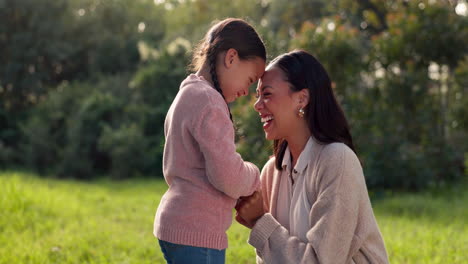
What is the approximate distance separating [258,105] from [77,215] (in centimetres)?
494

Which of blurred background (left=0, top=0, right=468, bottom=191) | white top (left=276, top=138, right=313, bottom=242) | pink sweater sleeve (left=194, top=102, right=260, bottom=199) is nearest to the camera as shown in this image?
pink sweater sleeve (left=194, top=102, right=260, bottom=199)

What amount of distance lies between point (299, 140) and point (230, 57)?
0.60 meters

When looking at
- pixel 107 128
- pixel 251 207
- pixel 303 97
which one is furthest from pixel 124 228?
pixel 107 128

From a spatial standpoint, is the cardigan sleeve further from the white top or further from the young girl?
the young girl

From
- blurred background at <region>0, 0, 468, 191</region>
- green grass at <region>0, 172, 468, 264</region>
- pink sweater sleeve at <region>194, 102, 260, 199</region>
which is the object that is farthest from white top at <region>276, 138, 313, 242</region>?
green grass at <region>0, 172, 468, 264</region>

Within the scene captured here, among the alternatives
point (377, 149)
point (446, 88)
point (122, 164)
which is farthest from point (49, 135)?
point (446, 88)

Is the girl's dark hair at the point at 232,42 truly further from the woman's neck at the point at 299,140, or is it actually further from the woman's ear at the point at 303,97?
the woman's neck at the point at 299,140

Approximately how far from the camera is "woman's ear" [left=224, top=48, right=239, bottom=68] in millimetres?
2525

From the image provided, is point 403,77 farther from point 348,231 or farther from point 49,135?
point 49,135

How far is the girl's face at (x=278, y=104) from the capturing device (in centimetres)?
267

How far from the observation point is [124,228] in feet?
20.6

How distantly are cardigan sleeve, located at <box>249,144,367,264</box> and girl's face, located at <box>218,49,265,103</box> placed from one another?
20.3 inches

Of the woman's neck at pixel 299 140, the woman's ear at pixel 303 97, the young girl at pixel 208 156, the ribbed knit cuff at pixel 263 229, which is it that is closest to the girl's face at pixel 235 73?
the young girl at pixel 208 156

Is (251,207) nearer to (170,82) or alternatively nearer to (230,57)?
(230,57)
